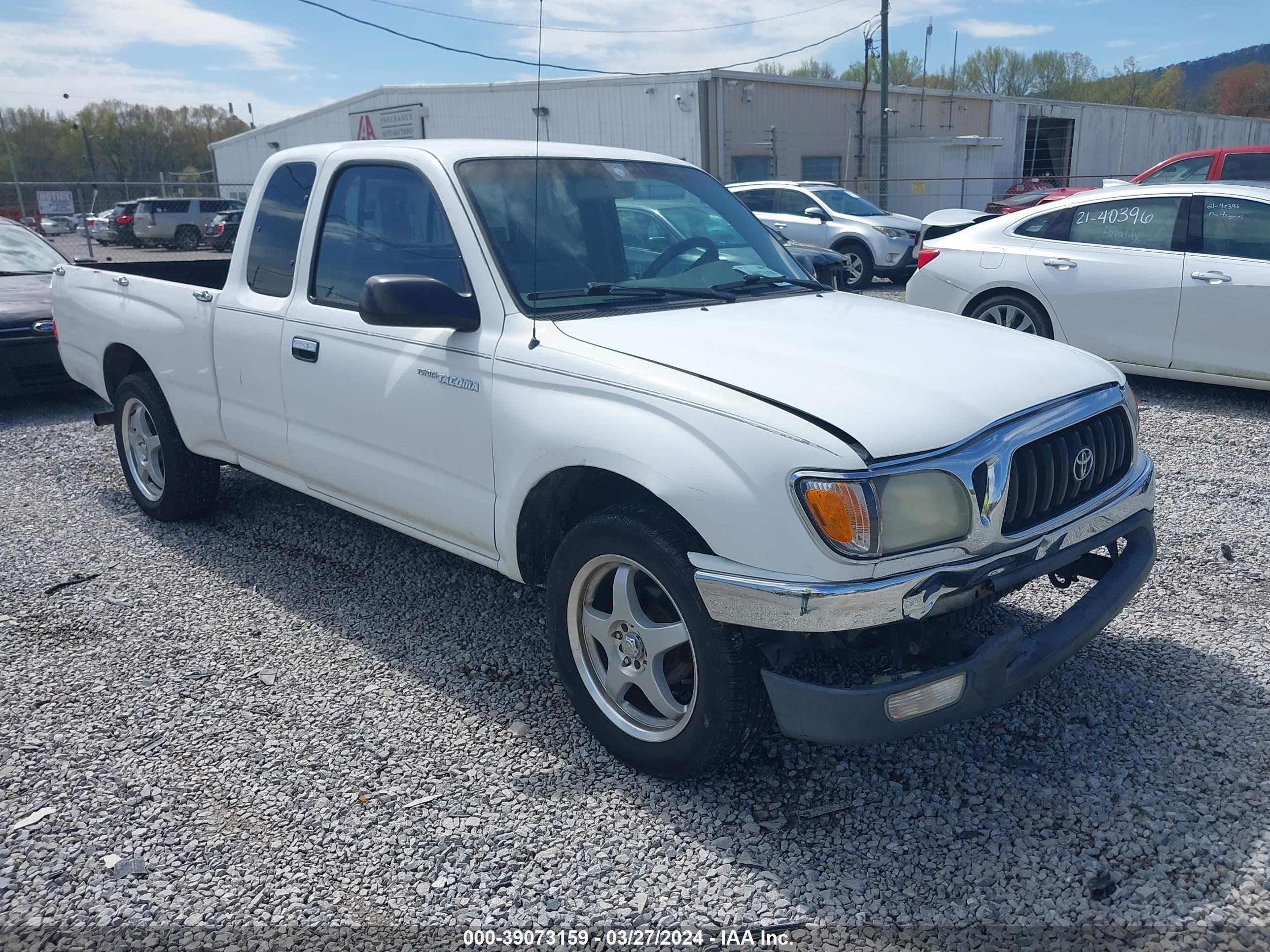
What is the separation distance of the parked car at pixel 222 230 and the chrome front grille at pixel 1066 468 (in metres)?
27.1

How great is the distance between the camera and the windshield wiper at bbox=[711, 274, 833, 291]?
3840 mm

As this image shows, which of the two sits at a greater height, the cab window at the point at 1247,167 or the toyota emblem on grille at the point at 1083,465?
the cab window at the point at 1247,167

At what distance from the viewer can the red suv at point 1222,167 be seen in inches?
485

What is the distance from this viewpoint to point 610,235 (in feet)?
12.4

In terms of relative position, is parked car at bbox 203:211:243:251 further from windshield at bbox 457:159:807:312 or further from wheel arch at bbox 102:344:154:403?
windshield at bbox 457:159:807:312

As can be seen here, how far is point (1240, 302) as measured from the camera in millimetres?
6902

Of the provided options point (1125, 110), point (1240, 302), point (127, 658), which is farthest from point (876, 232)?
point (1125, 110)

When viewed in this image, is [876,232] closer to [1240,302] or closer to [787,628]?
[1240,302]

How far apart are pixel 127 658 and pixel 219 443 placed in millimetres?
1213

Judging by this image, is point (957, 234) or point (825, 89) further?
point (825, 89)

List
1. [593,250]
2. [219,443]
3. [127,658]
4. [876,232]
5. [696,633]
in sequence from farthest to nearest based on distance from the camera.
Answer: [876,232] → [219,443] → [127,658] → [593,250] → [696,633]

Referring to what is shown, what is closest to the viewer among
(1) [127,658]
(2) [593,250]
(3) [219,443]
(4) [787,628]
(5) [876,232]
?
(4) [787,628]

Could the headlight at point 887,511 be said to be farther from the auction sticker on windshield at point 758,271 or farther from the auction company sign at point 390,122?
the auction company sign at point 390,122

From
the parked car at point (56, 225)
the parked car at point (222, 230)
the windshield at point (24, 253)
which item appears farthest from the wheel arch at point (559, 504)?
the parked car at point (222, 230)
